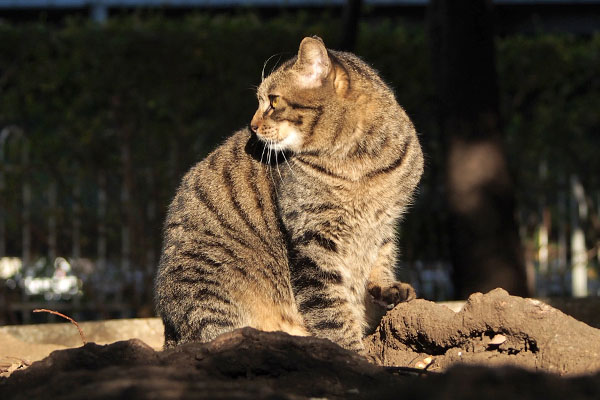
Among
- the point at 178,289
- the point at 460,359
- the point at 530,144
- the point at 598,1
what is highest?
the point at 598,1

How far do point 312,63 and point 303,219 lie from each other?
677 millimetres

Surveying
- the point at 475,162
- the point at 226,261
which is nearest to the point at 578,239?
the point at 475,162

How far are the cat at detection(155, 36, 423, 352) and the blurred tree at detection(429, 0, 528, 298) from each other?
146 cm

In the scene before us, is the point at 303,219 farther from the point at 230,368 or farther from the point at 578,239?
the point at 578,239

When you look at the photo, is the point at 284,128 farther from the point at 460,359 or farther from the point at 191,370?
the point at 191,370

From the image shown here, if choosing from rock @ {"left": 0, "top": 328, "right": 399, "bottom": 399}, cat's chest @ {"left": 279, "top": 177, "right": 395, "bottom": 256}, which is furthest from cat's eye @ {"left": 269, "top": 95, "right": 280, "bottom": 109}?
rock @ {"left": 0, "top": 328, "right": 399, "bottom": 399}

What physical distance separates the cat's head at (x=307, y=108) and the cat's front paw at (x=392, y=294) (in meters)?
0.69

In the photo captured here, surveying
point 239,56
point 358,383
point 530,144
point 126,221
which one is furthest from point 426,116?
point 358,383

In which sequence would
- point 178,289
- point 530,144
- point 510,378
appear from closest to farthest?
point 510,378 → point 178,289 → point 530,144

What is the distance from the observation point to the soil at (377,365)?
1337 millimetres

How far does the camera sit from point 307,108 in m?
3.22

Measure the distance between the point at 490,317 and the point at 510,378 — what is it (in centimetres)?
114

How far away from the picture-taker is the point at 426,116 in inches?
266

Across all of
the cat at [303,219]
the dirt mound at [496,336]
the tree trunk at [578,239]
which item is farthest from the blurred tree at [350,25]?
the dirt mound at [496,336]
